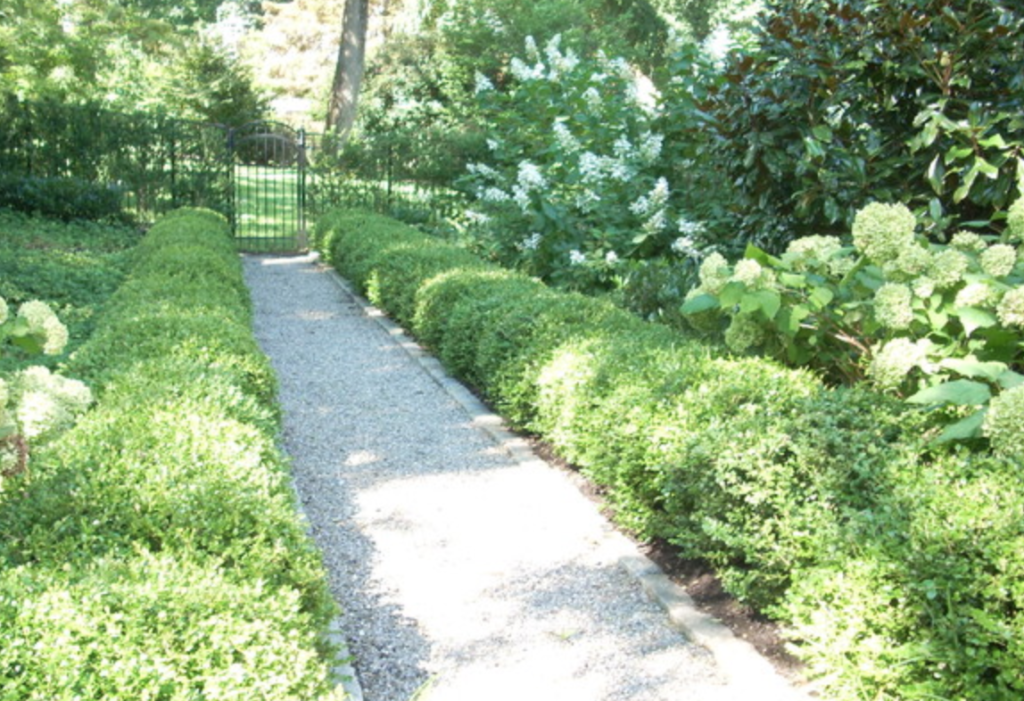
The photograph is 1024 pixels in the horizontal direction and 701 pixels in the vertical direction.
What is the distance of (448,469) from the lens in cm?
560

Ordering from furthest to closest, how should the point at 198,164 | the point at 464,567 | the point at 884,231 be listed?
the point at 198,164, the point at 464,567, the point at 884,231

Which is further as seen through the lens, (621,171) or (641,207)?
(621,171)

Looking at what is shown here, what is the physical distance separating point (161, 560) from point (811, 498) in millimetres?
2095

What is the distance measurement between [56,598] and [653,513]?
268 centimetres

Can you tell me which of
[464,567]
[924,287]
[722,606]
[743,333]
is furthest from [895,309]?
[464,567]

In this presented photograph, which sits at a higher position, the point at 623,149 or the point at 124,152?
the point at 623,149

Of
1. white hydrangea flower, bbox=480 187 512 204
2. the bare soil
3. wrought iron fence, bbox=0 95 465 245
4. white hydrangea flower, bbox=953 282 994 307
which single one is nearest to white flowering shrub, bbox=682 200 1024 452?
white hydrangea flower, bbox=953 282 994 307

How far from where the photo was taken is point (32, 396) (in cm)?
244

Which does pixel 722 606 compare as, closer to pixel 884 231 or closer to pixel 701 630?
pixel 701 630

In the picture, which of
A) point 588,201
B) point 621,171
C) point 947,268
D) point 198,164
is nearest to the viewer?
point 947,268

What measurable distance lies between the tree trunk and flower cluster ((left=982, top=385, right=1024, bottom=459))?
745 inches

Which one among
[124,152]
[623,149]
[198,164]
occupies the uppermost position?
[623,149]

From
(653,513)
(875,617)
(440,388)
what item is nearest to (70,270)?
(440,388)

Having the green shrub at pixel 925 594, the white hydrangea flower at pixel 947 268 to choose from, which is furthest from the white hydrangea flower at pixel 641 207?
the green shrub at pixel 925 594
